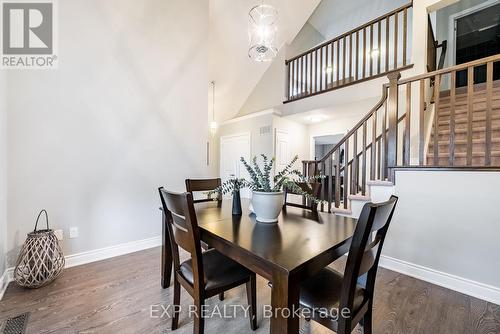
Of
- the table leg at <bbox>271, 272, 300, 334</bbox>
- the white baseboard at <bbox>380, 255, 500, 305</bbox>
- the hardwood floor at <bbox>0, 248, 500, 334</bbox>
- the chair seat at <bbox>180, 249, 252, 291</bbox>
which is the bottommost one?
the hardwood floor at <bbox>0, 248, 500, 334</bbox>

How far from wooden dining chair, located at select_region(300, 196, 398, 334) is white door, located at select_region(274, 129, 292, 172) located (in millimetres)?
3665

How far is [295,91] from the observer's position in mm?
4758

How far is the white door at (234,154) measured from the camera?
539 centimetres

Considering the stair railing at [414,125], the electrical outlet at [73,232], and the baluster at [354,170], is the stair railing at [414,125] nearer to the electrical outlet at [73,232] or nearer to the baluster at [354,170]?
the baluster at [354,170]

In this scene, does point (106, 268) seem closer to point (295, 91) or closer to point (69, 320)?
point (69, 320)

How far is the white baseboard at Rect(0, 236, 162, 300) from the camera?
1962 millimetres

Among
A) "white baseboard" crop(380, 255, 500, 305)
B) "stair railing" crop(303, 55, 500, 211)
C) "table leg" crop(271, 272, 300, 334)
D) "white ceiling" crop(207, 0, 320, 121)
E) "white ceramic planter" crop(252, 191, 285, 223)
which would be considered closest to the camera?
"table leg" crop(271, 272, 300, 334)

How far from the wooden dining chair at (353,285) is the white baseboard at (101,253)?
2.31 m

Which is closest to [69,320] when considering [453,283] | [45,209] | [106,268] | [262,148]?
[106,268]

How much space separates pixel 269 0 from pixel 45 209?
5063mm

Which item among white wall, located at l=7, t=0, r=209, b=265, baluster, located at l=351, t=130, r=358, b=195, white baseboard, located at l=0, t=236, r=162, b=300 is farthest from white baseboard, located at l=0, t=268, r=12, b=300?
baluster, located at l=351, t=130, r=358, b=195

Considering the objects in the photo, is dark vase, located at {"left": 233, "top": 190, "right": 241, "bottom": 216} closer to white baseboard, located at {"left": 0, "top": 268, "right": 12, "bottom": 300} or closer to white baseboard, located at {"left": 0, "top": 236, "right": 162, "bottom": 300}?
white baseboard, located at {"left": 0, "top": 236, "right": 162, "bottom": 300}

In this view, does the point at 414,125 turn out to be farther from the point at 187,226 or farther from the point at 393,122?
the point at 187,226

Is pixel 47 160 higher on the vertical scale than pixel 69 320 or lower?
higher
